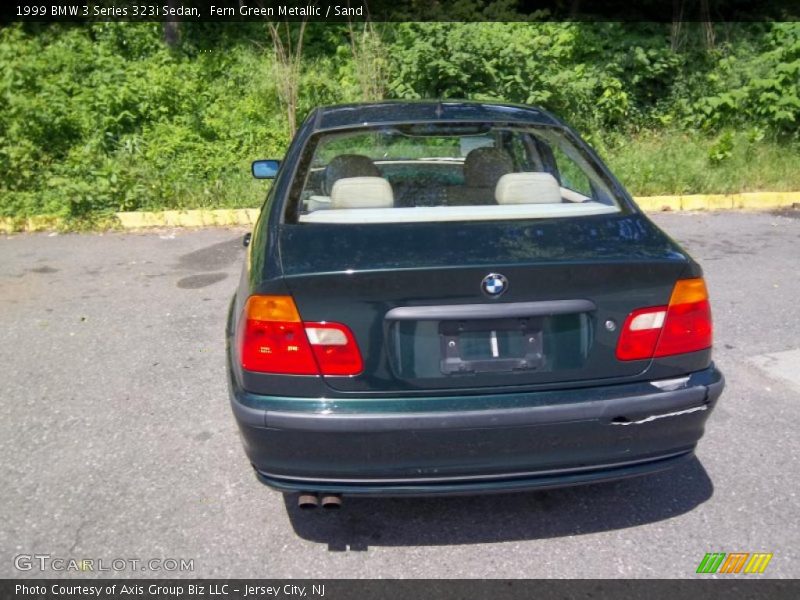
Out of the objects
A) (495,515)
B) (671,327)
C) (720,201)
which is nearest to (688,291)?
(671,327)

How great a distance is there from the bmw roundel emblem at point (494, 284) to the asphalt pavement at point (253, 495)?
1012 mm

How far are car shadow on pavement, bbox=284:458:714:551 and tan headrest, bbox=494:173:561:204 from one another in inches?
48.3

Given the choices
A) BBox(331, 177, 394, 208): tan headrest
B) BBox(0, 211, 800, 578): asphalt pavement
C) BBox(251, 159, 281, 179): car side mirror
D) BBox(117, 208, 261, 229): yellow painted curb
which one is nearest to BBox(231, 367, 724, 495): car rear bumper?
BBox(0, 211, 800, 578): asphalt pavement

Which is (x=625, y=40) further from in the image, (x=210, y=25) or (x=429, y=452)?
(x=429, y=452)

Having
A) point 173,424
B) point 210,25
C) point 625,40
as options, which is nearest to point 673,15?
point 625,40

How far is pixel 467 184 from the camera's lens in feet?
12.3

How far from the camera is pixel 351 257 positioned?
97.3 inches

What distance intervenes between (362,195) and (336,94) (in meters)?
8.10

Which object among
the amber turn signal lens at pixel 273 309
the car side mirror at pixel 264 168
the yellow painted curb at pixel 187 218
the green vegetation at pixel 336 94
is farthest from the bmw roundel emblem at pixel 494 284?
the green vegetation at pixel 336 94

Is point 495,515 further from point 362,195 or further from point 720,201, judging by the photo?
point 720,201

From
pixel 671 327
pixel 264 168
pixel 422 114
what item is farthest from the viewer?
pixel 264 168

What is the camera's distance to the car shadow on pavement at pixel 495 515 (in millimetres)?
2852

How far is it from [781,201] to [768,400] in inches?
232

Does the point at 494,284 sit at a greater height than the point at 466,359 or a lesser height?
greater
